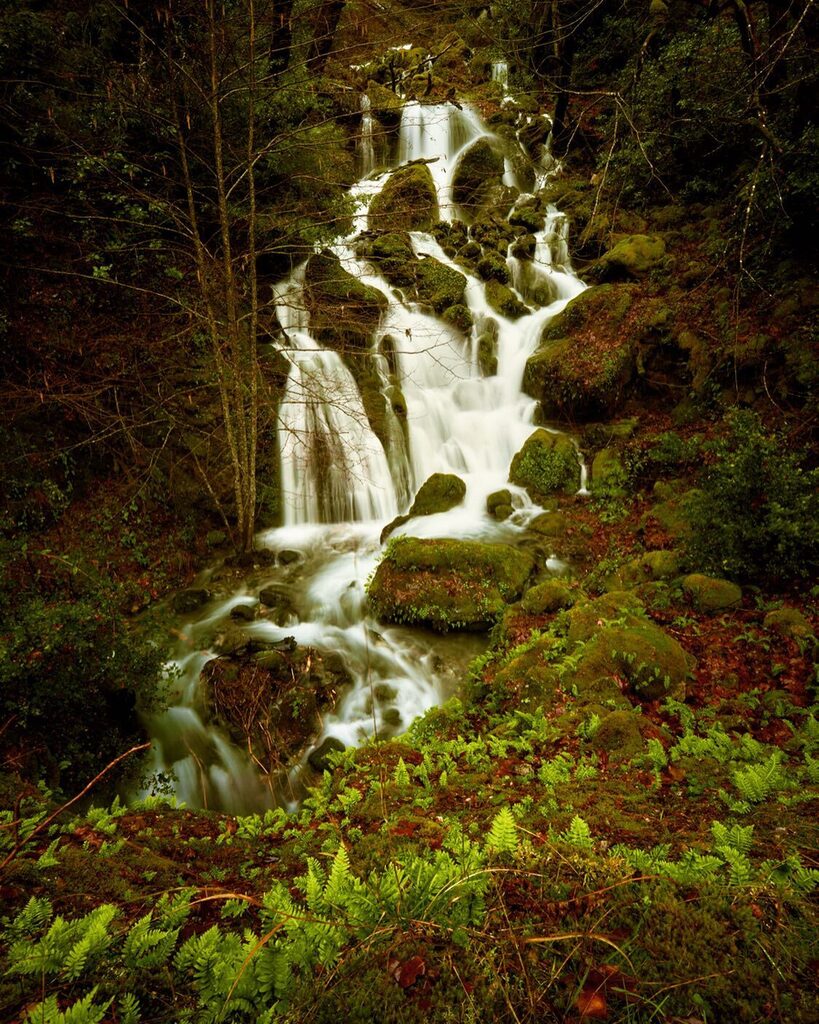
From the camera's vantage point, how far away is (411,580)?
303 inches

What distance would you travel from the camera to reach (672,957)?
1.21 meters

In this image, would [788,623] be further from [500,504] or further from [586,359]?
[586,359]

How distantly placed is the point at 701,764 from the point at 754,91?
17.4 ft

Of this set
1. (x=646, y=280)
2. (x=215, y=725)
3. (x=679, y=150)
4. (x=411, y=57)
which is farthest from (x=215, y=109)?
(x=411, y=57)

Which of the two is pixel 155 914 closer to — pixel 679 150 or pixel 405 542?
pixel 405 542

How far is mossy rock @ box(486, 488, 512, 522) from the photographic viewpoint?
10.2 metres

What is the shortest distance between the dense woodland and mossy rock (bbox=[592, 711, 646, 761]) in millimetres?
30

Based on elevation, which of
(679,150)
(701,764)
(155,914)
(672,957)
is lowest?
(701,764)

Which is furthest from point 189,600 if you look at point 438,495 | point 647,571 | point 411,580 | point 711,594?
point 711,594

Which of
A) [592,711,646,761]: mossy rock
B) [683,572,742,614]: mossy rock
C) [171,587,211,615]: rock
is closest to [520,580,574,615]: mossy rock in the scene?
[683,572,742,614]: mossy rock

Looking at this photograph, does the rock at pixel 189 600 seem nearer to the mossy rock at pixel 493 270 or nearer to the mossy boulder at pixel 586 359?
the mossy boulder at pixel 586 359

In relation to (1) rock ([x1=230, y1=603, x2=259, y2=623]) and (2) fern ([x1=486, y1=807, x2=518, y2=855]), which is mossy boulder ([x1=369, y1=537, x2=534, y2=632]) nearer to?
(1) rock ([x1=230, y1=603, x2=259, y2=623])

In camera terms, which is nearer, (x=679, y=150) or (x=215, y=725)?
(x=215, y=725)

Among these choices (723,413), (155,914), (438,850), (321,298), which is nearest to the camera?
(155,914)
